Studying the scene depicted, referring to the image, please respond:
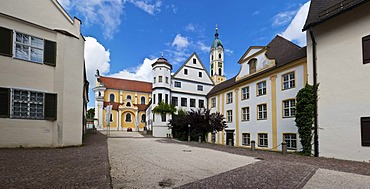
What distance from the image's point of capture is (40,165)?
7.02 metres

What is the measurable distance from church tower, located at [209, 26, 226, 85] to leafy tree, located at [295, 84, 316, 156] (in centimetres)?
5561

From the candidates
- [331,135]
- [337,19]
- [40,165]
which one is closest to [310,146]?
[331,135]

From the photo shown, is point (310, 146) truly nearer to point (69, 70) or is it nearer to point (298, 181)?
point (298, 181)

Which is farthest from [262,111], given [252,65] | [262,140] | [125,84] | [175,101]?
[125,84]

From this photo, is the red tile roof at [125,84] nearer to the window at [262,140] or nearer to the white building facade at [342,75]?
the window at [262,140]

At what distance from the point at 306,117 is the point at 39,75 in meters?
16.5

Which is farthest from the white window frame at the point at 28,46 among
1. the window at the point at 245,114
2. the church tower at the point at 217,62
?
the church tower at the point at 217,62

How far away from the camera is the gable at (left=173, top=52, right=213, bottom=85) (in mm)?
36612

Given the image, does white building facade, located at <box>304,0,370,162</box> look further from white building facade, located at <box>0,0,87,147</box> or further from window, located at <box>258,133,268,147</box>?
white building facade, located at <box>0,0,87,147</box>

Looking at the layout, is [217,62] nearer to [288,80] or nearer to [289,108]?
[288,80]

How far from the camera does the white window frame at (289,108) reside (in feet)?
57.1

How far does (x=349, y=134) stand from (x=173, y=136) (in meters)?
23.3

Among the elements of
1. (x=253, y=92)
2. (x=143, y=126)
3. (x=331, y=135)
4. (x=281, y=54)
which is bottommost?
(x=143, y=126)

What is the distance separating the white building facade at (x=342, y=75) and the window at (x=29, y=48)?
1653cm
